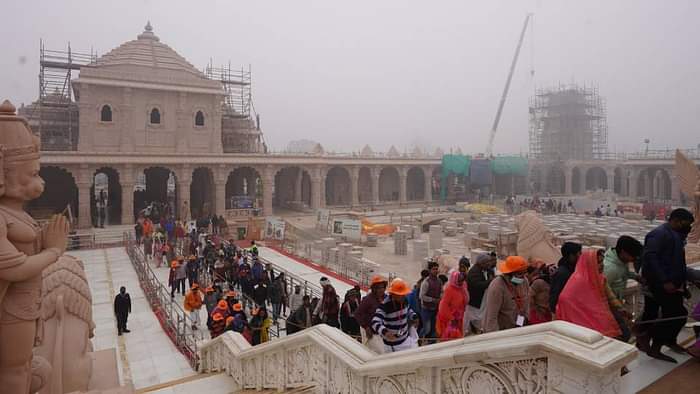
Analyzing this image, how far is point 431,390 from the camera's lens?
11.1 feet

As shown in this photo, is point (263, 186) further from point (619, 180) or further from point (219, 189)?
point (619, 180)

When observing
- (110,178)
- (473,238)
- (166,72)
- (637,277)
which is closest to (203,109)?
(166,72)

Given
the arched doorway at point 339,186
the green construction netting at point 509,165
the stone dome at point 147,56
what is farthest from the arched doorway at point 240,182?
the green construction netting at point 509,165

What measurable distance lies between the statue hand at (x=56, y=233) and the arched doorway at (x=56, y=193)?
27.9 meters

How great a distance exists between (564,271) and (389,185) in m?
39.6

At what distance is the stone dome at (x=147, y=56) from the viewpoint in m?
30.5

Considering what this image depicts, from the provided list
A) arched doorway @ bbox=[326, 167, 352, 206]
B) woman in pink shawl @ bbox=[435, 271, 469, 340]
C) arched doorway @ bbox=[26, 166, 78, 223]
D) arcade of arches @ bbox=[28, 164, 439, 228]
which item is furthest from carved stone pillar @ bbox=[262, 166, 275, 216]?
woman in pink shawl @ bbox=[435, 271, 469, 340]

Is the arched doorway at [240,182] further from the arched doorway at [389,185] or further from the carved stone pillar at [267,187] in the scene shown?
the arched doorway at [389,185]

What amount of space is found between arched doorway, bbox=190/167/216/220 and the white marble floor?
44.1 feet

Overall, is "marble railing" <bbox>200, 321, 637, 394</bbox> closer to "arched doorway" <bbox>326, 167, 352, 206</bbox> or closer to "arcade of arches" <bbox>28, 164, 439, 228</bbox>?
"arcade of arches" <bbox>28, 164, 439, 228</bbox>

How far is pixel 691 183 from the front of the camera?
14.6 meters

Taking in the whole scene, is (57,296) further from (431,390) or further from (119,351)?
(119,351)

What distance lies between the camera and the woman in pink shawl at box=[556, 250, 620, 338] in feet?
13.0

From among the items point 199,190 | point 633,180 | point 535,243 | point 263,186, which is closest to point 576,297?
point 535,243
